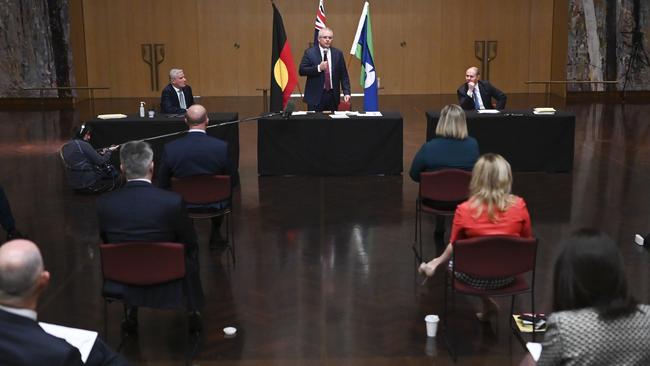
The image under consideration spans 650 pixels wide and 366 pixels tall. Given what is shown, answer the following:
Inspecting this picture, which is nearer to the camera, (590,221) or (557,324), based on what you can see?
(557,324)

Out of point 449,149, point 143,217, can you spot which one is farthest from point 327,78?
point 143,217

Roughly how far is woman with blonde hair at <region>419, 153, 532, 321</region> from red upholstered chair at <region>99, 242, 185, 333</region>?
154cm

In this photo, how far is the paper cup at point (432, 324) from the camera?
212 inches

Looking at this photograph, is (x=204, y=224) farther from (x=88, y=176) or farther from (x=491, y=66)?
(x=491, y=66)

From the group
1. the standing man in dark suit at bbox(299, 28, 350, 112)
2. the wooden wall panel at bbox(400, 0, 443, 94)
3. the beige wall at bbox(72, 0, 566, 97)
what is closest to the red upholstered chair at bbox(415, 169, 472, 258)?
the standing man in dark suit at bbox(299, 28, 350, 112)

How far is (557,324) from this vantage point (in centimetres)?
277

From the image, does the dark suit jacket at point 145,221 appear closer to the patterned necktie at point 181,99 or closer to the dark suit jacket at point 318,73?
the dark suit jacket at point 318,73

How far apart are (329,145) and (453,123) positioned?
349 cm

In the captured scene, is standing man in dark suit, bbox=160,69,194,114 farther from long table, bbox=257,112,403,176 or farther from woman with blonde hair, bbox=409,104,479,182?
woman with blonde hair, bbox=409,104,479,182

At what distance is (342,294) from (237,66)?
597 inches

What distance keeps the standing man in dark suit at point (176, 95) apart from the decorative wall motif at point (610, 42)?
11.2m

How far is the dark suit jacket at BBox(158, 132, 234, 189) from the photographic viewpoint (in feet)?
22.6

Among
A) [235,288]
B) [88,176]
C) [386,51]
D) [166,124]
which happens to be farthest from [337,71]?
[386,51]

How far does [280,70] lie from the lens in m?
11.1
